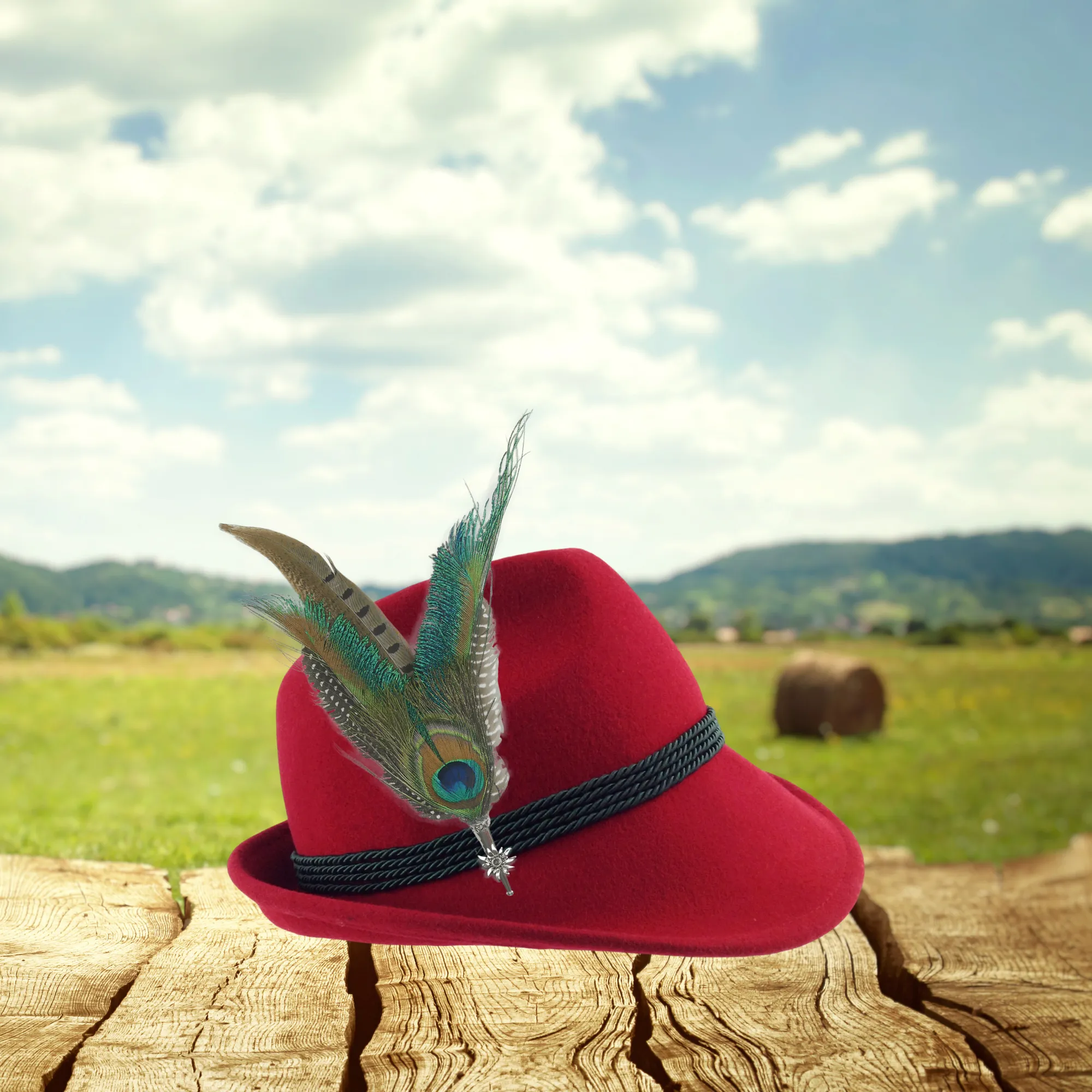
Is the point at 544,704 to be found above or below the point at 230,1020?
above

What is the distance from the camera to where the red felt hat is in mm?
2207

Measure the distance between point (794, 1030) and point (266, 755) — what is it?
35.6ft

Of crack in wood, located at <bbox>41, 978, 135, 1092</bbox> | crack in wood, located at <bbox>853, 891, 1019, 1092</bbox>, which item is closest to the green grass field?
crack in wood, located at <bbox>41, 978, 135, 1092</bbox>

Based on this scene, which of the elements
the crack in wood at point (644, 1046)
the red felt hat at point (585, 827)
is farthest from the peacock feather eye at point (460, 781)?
the crack in wood at point (644, 1046)

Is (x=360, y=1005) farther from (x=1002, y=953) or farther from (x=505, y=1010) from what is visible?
(x=1002, y=953)

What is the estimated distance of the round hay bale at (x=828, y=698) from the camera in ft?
49.6

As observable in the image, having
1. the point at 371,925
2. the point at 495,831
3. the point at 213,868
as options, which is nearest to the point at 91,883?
the point at 213,868

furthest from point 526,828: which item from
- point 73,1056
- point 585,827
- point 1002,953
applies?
point 1002,953

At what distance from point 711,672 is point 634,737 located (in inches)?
720

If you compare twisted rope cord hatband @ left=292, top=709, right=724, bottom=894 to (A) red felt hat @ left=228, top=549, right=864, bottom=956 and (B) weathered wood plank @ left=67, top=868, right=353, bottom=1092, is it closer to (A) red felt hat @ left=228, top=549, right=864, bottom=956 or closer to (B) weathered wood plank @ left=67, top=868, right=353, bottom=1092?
(A) red felt hat @ left=228, top=549, right=864, bottom=956

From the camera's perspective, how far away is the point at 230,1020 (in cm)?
233

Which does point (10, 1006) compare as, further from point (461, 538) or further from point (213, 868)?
point (461, 538)

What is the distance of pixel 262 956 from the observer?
107 inches

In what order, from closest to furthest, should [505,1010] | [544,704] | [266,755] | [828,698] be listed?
[544,704], [505,1010], [266,755], [828,698]
